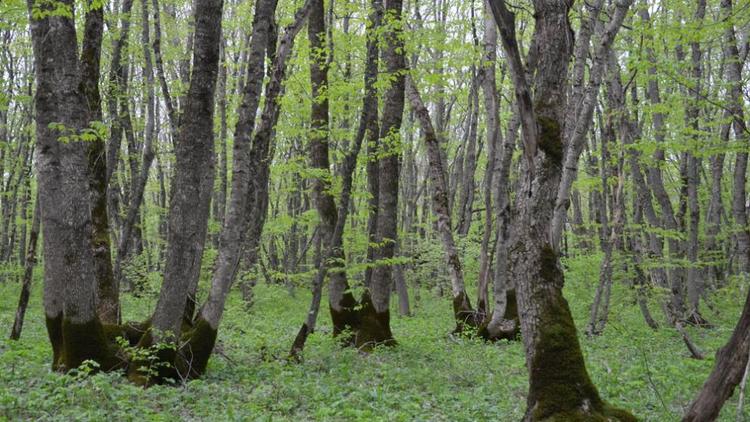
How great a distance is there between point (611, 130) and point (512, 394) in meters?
10.1

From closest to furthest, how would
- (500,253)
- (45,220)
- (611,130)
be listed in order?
(45,220) → (500,253) → (611,130)

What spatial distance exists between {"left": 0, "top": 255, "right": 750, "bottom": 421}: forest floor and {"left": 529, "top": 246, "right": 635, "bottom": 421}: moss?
2.99 feet

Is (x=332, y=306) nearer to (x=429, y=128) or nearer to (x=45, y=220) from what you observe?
(x=429, y=128)

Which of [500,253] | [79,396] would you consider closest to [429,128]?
[500,253]

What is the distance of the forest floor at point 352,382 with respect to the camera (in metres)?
6.02

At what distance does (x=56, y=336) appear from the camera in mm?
7480

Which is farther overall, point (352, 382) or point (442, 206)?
point (442, 206)

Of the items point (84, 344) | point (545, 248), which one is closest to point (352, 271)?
point (84, 344)

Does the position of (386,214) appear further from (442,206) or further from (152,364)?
(152,364)

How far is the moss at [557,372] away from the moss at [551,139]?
33.2 inches

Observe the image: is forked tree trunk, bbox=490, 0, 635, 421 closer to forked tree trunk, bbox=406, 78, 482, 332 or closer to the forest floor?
the forest floor

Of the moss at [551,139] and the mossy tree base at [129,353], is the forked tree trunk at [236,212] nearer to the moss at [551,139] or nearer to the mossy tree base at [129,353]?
the mossy tree base at [129,353]

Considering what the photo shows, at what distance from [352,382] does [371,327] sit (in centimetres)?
304

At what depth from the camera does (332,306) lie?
11344 mm
